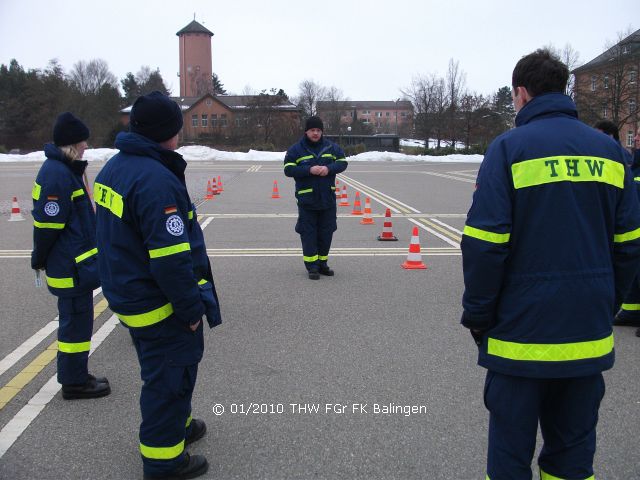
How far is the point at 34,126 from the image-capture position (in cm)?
7619

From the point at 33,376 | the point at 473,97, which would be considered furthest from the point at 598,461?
the point at 473,97

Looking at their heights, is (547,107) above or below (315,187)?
above

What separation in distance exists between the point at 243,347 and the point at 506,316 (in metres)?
3.23

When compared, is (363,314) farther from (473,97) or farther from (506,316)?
(473,97)

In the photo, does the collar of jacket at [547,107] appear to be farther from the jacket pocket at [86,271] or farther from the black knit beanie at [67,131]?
the black knit beanie at [67,131]

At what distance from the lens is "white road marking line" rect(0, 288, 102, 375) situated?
4965 millimetres

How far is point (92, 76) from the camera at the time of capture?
310ft

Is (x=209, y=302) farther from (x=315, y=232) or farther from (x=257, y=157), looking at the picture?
(x=257, y=157)

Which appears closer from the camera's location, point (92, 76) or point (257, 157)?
point (257, 157)

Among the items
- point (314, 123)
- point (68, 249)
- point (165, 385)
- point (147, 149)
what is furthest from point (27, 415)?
point (314, 123)

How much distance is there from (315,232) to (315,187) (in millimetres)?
603

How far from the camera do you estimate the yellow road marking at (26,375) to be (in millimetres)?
4336

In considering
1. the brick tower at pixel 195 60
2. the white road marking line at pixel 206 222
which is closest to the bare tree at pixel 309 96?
the brick tower at pixel 195 60

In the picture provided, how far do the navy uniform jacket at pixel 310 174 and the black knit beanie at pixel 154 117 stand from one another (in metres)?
4.76
